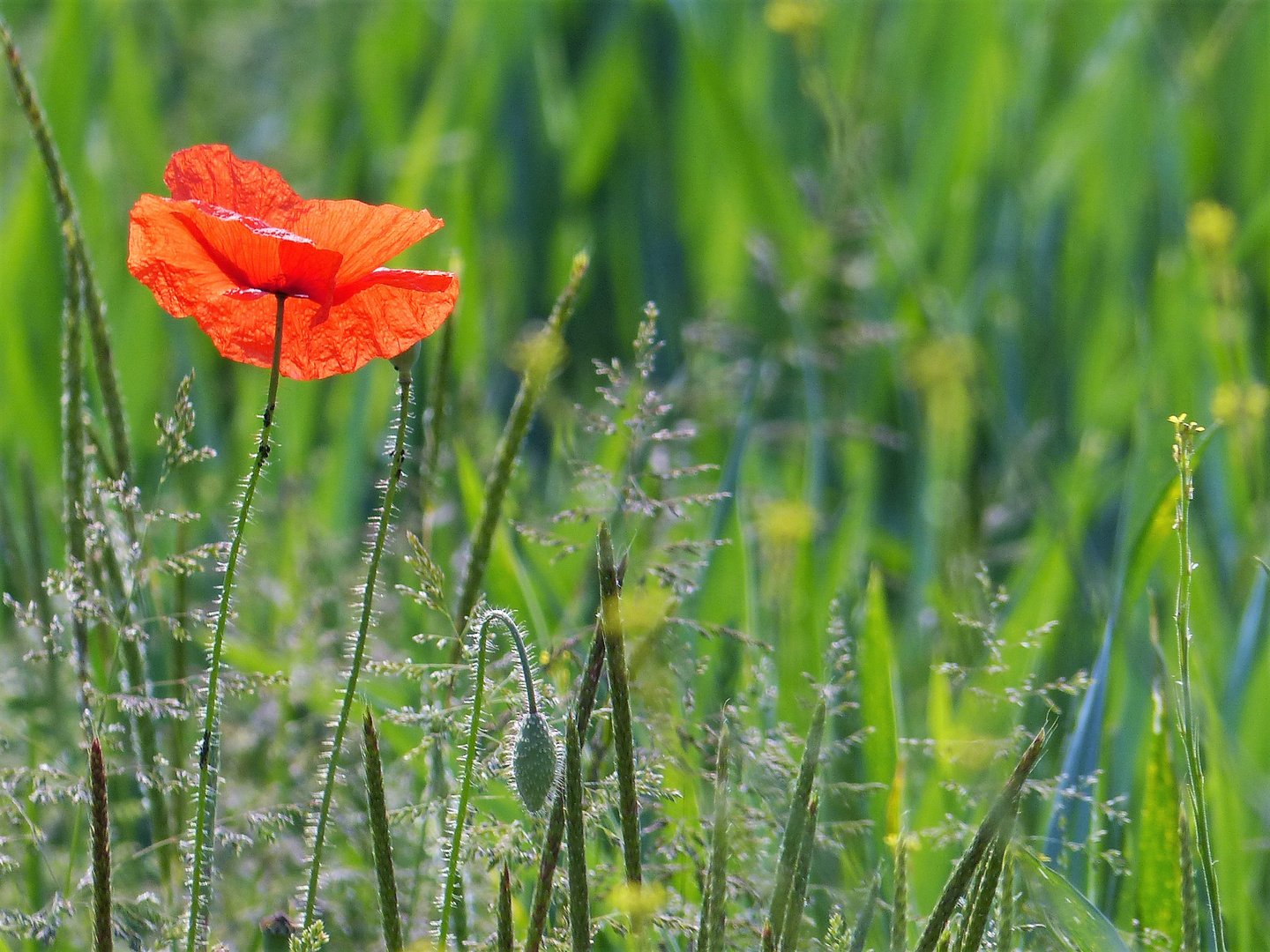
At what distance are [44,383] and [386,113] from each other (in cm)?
91

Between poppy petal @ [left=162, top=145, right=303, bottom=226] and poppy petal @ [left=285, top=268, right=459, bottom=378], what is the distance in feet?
0.20

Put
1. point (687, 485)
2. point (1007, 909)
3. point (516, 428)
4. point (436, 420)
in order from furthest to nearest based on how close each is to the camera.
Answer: point (687, 485), point (436, 420), point (516, 428), point (1007, 909)

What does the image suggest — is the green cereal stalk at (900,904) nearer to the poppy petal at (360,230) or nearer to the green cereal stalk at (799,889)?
the green cereal stalk at (799,889)

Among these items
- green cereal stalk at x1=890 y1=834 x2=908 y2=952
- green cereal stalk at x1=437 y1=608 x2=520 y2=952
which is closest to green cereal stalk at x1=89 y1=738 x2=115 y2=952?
green cereal stalk at x1=437 y1=608 x2=520 y2=952

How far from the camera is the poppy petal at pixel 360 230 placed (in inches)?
24.7

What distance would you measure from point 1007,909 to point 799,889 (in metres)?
0.13

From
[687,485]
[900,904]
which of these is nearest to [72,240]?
[900,904]

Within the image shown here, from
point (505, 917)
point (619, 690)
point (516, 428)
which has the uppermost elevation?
point (516, 428)

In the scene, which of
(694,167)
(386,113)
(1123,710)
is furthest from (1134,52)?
(1123,710)

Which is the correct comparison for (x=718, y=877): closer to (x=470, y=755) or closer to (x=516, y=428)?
(x=470, y=755)

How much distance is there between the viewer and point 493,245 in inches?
91.0

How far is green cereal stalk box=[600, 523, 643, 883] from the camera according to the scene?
542 millimetres

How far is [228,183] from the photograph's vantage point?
0.69 meters

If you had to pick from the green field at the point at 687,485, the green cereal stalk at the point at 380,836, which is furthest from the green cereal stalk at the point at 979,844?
the green cereal stalk at the point at 380,836
